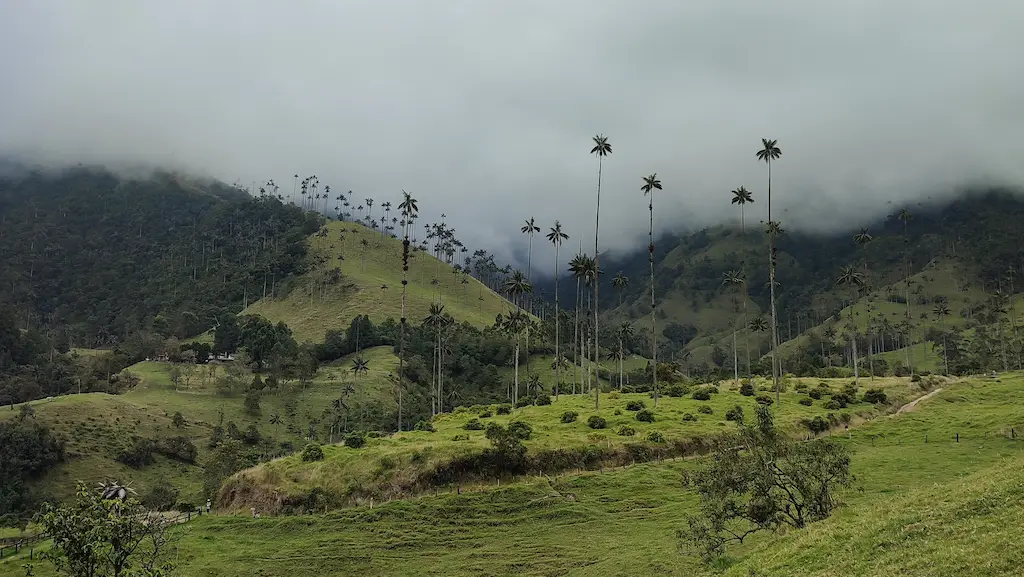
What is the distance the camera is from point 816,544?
1025 inches

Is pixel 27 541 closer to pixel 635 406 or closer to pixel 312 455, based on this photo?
pixel 312 455

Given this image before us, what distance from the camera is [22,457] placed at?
4510 inches

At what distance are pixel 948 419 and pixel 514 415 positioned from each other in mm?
55712

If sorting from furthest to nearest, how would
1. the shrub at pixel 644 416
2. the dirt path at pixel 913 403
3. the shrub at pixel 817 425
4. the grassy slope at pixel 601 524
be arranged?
the dirt path at pixel 913 403 → the shrub at pixel 644 416 → the shrub at pixel 817 425 → the grassy slope at pixel 601 524

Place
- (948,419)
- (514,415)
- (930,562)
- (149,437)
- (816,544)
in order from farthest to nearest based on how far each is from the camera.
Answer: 1. (149,437)
2. (514,415)
3. (948,419)
4. (816,544)
5. (930,562)

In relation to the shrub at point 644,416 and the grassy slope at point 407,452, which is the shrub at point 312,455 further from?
the shrub at point 644,416

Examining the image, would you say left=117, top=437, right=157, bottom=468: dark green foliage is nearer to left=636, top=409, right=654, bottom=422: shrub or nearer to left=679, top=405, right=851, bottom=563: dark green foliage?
left=636, top=409, right=654, bottom=422: shrub

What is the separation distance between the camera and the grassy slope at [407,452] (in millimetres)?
63875

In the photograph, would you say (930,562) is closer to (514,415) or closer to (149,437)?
(514,415)

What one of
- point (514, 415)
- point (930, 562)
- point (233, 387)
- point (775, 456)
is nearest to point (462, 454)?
point (514, 415)

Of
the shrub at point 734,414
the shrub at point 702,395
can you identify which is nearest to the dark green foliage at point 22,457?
the shrub at point 702,395

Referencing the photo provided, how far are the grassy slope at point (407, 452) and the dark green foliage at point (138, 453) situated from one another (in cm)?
7211

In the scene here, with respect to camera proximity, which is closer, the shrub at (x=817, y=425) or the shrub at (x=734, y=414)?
the shrub at (x=817, y=425)

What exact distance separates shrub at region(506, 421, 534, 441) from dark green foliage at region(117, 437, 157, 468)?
316 feet
